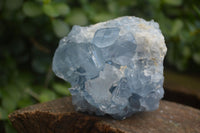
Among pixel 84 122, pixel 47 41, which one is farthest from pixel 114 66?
pixel 47 41

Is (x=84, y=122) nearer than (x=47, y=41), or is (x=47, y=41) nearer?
(x=84, y=122)

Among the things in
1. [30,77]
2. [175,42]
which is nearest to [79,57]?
[30,77]

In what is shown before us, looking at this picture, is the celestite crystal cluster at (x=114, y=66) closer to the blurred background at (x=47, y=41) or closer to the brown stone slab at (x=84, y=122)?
the brown stone slab at (x=84, y=122)

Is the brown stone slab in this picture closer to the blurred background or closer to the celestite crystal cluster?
the celestite crystal cluster

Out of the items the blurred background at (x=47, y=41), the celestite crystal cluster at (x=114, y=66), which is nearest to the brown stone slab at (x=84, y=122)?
the celestite crystal cluster at (x=114, y=66)

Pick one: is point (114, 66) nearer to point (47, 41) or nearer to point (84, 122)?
point (84, 122)

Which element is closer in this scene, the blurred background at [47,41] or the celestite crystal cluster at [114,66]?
the celestite crystal cluster at [114,66]
